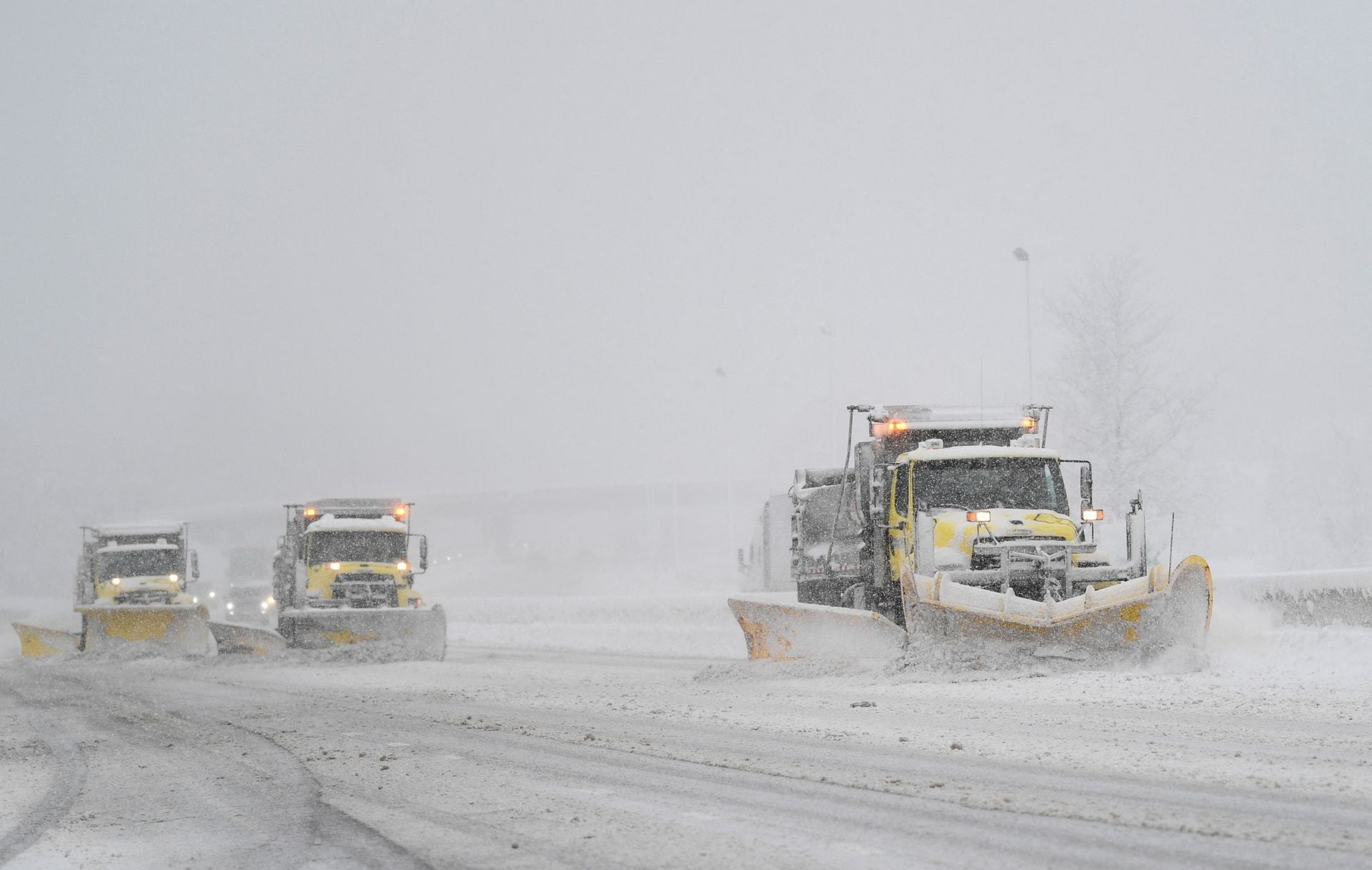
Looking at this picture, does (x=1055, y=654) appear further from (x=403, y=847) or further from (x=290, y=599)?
(x=290, y=599)

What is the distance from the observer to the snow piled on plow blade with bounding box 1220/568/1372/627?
51.3 feet

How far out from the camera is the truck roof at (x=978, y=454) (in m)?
16.2

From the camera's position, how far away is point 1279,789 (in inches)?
284

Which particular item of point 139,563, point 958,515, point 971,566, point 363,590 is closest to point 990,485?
point 958,515

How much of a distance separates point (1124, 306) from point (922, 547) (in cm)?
2573

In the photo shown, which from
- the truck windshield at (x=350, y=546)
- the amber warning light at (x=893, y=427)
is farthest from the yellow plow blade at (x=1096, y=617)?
the truck windshield at (x=350, y=546)

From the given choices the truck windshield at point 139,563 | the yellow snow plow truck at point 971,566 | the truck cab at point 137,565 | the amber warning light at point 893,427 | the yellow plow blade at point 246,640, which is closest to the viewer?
the yellow snow plow truck at point 971,566

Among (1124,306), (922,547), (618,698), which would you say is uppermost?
(1124,306)

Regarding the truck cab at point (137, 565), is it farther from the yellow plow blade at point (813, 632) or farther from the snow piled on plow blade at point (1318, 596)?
the snow piled on plow blade at point (1318, 596)

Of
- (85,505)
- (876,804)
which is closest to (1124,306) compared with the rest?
(876,804)

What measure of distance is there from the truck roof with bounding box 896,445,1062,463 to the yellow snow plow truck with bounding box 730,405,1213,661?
2cm

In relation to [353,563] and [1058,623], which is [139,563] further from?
[1058,623]

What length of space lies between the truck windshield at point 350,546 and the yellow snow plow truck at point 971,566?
9.30 m

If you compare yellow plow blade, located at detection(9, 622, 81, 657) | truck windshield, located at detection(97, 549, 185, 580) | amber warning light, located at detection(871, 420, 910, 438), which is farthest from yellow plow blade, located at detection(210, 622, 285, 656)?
amber warning light, located at detection(871, 420, 910, 438)
